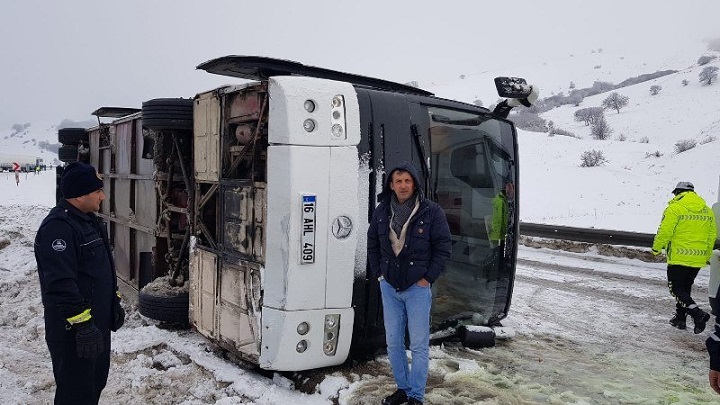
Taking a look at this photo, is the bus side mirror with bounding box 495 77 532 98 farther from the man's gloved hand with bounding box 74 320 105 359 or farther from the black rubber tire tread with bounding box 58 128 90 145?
the black rubber tire tread with bounding box 58 128 90 145

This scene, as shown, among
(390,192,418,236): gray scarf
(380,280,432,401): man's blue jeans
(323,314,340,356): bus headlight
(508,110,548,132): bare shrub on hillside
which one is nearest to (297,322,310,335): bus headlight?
(323,314,340,356): bus headlight

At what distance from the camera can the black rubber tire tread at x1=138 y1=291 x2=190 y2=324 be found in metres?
5.20

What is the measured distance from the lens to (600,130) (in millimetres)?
32750

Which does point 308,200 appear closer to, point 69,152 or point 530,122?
point 69,152

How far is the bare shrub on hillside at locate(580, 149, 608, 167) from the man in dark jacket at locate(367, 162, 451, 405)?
24558mm

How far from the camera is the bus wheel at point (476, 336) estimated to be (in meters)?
4.86

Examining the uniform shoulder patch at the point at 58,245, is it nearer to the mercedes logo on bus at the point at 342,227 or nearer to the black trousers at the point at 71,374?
the black trousers at the point at 71,374

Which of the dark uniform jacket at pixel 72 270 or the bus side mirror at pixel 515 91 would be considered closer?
the dark uniform jacket at pixel 72 270

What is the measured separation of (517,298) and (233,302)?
15.4 feet

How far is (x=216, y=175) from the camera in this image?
14.6 ft

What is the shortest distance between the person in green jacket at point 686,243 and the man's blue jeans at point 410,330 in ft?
13.2

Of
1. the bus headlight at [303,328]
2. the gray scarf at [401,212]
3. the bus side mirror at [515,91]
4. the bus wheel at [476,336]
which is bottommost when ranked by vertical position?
the bus wheel at [476,336]

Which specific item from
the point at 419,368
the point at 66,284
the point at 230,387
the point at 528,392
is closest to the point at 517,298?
the point at 528,392

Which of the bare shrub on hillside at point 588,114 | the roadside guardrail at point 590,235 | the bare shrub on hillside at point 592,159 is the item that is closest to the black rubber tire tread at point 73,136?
the roadside guardrail at point 590,235
